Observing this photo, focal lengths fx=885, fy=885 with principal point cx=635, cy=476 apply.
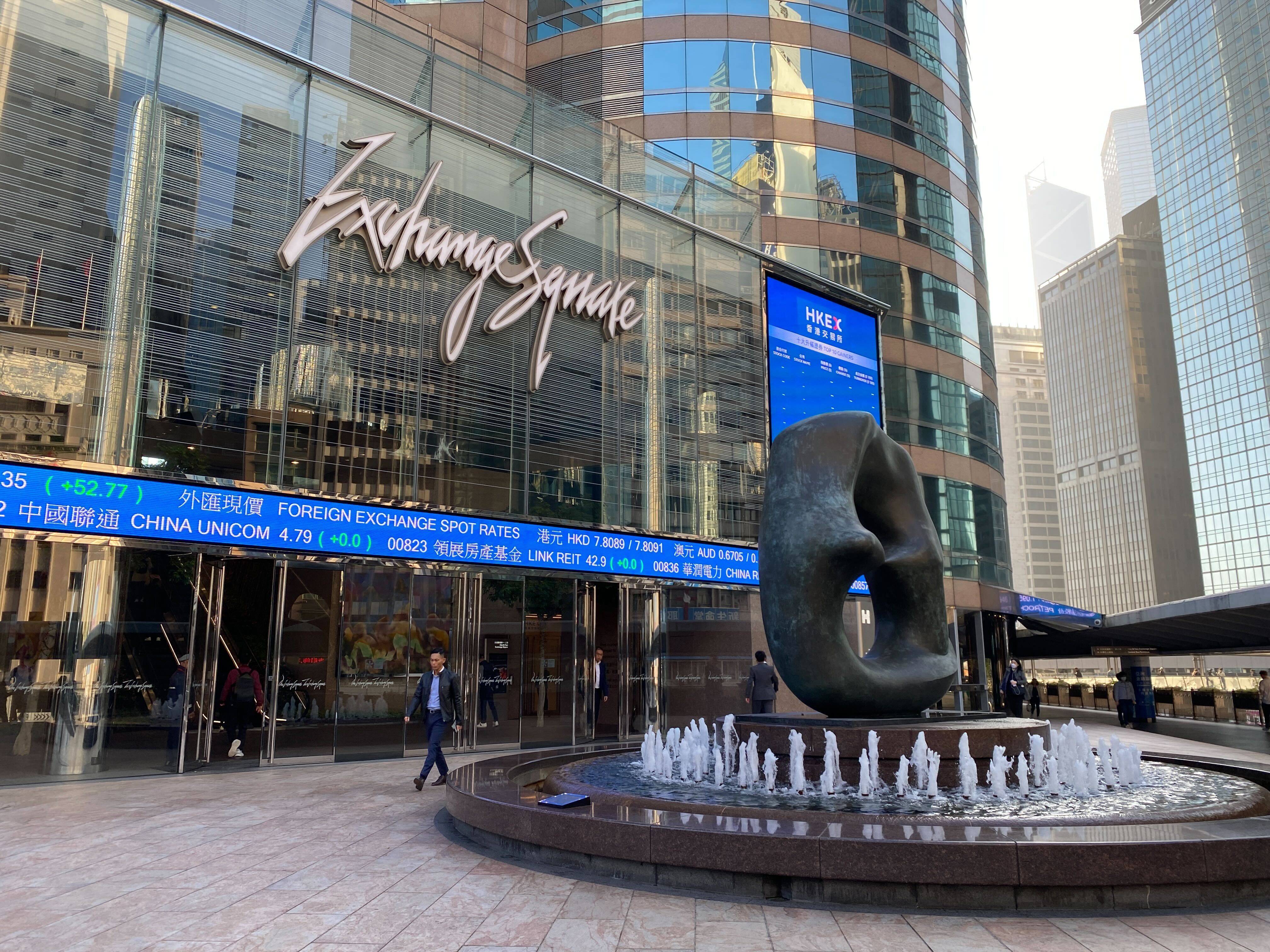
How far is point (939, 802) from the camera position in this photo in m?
7.71

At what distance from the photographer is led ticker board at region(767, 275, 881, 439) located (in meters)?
22.6

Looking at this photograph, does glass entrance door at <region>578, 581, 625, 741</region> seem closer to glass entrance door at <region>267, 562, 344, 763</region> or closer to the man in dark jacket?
the man in dark jacket

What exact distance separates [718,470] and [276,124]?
39.4 feet

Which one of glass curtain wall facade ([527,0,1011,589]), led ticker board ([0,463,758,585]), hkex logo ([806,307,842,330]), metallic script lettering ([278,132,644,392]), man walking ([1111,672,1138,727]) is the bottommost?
man walking ([1111,672,1138,727])

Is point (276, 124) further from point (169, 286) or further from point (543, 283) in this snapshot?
point (543, 283)

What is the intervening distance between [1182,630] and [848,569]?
83.5ft

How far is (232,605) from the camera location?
523 inches

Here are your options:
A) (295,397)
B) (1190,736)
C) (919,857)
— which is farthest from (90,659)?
(1190,736)

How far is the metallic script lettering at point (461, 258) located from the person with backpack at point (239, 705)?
6.41 metres

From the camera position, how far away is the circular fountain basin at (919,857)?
17.3 feet

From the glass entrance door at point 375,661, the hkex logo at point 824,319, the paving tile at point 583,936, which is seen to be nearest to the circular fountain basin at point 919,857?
the paving tile at point 583,936

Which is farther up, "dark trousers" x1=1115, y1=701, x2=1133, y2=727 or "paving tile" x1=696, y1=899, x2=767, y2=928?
"paving tile" x1=696, y1=899, x2=767, y2=928

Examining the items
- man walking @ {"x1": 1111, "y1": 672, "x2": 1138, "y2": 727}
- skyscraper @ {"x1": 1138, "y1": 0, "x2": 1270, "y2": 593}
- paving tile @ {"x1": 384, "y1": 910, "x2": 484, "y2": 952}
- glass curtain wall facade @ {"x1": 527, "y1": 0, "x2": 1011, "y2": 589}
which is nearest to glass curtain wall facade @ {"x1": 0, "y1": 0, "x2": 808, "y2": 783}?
paving tile @ {"x1": 384, "y1": 910, "x2": 484, "y2": 952}

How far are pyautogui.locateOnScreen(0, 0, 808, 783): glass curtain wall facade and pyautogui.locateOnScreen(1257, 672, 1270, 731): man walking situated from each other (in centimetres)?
1445
